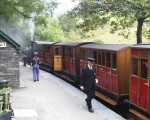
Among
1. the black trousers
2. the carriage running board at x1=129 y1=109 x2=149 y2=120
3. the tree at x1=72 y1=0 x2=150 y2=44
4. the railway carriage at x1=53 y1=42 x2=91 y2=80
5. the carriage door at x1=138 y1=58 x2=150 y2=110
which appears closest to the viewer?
the carriage door at x1=138 y1=58 x2=150 y2=110

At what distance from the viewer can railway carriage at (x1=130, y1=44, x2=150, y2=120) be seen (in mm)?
16239

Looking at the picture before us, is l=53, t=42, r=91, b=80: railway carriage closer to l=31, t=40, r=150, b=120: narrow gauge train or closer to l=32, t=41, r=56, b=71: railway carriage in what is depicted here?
l=31, t=40, r=150, b=120: narrow gauge train

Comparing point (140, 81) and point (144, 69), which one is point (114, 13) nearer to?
point (140, 81)

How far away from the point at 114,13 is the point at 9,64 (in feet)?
35.1

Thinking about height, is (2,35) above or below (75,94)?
above

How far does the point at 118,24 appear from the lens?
116 feet

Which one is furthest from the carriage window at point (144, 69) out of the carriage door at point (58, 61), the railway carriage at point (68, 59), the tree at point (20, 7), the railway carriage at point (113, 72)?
the tree at point (20, 7)

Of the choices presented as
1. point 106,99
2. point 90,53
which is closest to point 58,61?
point 90,53

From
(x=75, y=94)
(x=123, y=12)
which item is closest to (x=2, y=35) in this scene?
(x=75, y=94)

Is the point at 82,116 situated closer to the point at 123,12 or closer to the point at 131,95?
the point at 131,95

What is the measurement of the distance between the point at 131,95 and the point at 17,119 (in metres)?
4.28

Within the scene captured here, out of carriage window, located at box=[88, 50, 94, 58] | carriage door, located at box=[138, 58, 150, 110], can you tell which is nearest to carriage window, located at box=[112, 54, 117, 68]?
carriage door, located at box=[138, 58, 150, 110]

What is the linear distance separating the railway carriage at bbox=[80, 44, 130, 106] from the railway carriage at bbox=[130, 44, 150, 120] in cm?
163

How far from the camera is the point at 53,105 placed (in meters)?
20.2
